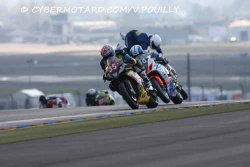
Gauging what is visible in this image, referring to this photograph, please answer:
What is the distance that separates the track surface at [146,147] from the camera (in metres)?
14.7

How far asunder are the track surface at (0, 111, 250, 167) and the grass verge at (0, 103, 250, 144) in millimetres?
663

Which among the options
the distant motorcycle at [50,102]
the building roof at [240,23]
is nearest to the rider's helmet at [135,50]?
the distant motorcycle at [50,102]

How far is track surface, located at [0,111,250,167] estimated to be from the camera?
1473 cm

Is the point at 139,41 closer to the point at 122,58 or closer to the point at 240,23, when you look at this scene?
the point at 122,58

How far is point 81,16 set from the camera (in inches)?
6658

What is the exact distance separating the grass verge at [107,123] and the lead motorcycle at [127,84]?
109 centimetres

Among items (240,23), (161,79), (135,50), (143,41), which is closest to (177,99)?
A: (161,79)

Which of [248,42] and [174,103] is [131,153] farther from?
[248,42]

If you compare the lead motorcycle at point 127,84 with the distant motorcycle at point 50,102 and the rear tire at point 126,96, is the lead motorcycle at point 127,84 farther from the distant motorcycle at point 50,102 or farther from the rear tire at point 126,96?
the distant motorcycle at point 50,102

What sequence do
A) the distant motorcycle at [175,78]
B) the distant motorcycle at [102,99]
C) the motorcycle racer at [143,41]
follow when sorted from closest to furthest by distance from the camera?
the motorcycle racer at [143,41]
the distant motorcycle at [175,78]
the distant motorcycle at [102,99]

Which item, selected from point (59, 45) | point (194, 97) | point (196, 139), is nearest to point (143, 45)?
point (196, 139)

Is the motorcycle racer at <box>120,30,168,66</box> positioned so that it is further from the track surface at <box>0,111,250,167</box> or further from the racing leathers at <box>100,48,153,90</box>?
the track surface at <box>0,111,250,167</box>

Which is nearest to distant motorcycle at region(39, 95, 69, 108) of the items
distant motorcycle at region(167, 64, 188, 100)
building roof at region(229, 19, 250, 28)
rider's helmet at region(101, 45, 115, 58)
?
distant motorcycle at region(167, 64, 188, 100)

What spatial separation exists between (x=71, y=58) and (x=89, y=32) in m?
17.6
